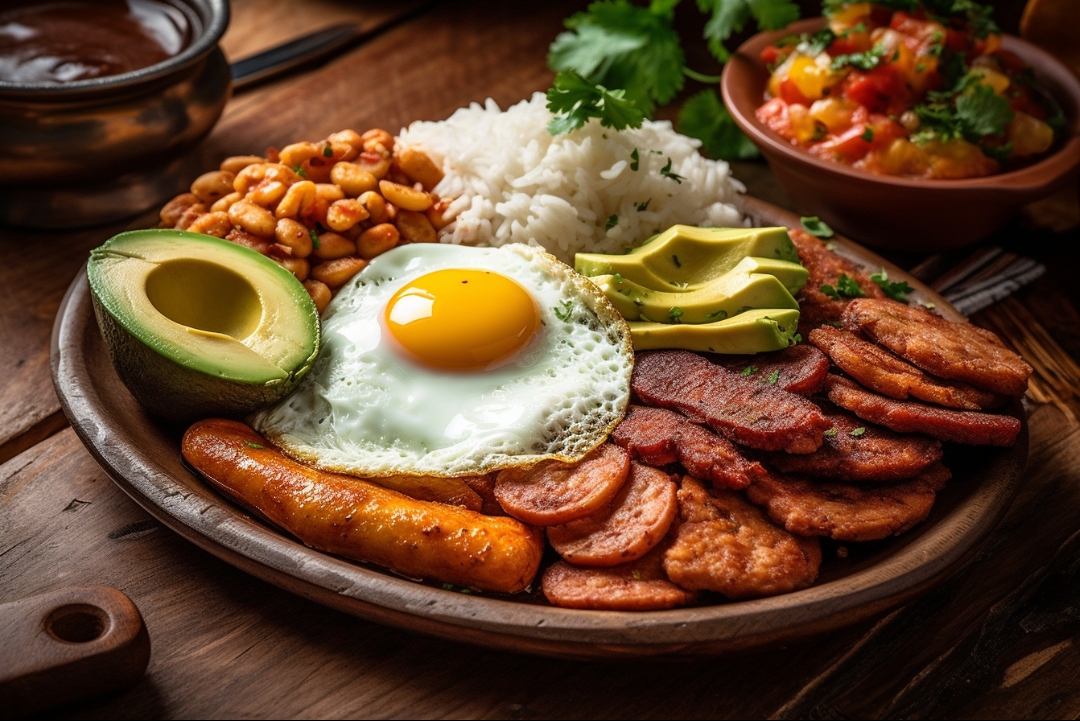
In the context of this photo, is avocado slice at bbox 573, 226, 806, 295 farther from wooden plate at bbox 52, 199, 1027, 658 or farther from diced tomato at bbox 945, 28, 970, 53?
diced tomato at bbox 945, 28, 970, 53

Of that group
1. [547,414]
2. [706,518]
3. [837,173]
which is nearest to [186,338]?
[547,414]

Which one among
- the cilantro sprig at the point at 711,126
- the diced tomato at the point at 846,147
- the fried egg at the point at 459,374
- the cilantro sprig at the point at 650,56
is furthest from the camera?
the cilantro sprig at the point at 711,126

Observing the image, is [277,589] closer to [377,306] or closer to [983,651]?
[377,306]

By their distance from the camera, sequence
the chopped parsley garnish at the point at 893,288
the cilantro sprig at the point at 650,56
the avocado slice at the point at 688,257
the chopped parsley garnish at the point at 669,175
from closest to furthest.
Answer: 1. the avocado slice at the point at 688,257
2. the chopped parsley garnish at the point at 893,288
3. the chopped parsley garnish at the point at 669,175
4. the cilantro sprig at the point at 650,56

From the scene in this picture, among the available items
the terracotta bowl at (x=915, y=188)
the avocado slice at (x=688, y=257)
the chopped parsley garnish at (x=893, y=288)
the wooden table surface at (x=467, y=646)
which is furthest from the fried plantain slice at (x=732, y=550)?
the terracotta bowl at (x=915, y=188)

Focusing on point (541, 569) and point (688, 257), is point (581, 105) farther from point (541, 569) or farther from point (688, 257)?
point (541, 569)

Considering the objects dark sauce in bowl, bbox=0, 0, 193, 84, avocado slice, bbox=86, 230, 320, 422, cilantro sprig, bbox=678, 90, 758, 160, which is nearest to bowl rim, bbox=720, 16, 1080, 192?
cilantro sprig, bbox=678, 90, 758, 160

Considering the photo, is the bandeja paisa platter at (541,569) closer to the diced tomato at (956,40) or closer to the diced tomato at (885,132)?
the diced tomato at (885,132)
